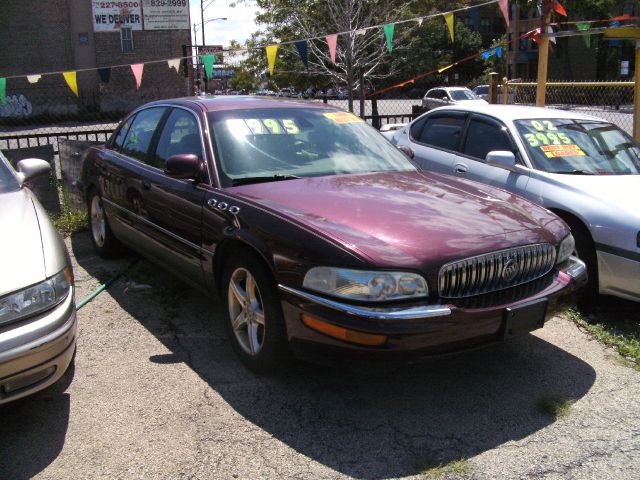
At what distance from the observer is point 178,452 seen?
117 inches

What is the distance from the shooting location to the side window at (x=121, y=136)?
5672 millimetres

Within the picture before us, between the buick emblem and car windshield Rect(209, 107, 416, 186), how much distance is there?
1394 millimetres

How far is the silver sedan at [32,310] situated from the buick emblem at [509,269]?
2234 millimetres

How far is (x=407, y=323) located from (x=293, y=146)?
72.4 inches

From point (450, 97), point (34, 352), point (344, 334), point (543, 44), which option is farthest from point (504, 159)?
point (450, 97)

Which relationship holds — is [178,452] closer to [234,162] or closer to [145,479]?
[145,479]

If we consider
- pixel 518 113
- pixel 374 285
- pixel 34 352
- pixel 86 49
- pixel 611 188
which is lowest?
pixel 34 352

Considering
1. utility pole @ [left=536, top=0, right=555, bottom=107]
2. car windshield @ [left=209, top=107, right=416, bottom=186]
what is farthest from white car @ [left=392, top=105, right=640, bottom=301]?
utility pole @ [left=536, top=0, right=555, bottom=107]

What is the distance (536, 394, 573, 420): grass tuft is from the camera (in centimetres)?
329

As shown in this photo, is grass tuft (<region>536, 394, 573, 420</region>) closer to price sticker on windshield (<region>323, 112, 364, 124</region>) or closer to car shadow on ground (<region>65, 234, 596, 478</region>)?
car shadow on ground (<region>65, 234, 596, 478</region>)

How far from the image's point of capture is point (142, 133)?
5.27 metres

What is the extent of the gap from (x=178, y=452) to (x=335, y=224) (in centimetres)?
136

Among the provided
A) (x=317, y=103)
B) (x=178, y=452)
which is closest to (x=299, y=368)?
(x=178, y=452)

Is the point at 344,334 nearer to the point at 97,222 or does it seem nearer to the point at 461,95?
the point at 97,222
